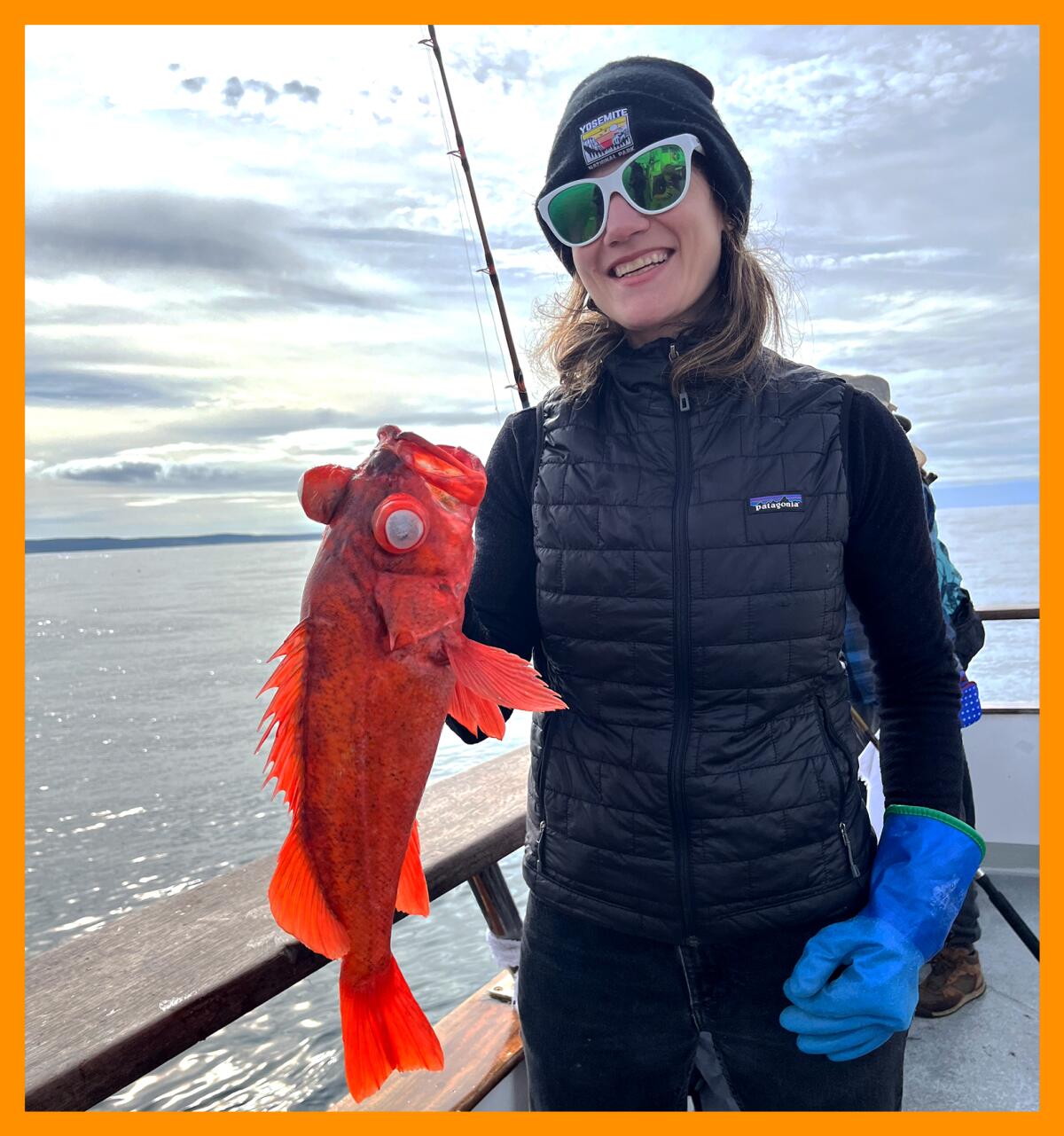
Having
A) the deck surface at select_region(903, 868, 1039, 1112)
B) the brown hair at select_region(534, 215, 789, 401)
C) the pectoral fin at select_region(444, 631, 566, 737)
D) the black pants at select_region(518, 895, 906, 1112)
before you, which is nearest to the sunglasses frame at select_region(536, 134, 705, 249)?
the brown hair at select_region(534, 215, 789, 401)

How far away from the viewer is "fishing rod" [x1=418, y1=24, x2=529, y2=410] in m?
2.94

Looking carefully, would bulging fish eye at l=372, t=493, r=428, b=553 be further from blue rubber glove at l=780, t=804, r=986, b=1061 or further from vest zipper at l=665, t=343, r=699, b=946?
blue rubber glove at l=780, t=804, r=986, b=1061

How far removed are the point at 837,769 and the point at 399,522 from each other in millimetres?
1023

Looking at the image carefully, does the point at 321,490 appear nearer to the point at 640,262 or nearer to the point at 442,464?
the point at 442,464

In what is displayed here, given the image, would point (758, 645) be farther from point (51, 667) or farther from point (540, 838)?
point (51, 667)

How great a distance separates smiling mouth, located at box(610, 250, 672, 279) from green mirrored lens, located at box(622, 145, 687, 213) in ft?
0.34

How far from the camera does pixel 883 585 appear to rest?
1.68m

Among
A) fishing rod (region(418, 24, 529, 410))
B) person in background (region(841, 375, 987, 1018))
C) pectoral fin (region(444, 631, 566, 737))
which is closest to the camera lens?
pectoral fin (region(444, 631, 566, 737))

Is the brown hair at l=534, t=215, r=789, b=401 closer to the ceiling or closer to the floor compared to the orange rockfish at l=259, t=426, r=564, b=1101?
closer to the ceiling

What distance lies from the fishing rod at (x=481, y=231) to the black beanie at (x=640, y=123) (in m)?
0.99

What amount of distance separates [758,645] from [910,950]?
71cm

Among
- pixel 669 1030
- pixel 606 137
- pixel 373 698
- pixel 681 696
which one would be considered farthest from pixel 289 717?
pixel 606 137

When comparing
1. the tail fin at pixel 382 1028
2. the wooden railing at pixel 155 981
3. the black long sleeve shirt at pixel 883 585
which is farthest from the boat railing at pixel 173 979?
the black long sleeve shirt at pixel 883 585

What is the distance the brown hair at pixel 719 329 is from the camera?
1729 millimetres
